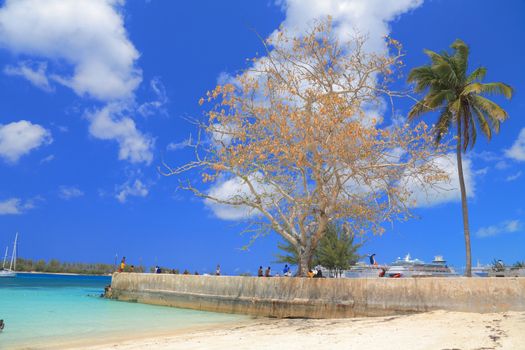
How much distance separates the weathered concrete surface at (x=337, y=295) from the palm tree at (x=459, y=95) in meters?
10.2

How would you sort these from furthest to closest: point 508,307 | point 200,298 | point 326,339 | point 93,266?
point 93,266 → point 200,298 → point 508,307 → point 326,339

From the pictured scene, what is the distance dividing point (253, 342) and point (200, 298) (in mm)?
11253

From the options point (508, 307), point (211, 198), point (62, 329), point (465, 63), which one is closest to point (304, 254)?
point (211, 198)

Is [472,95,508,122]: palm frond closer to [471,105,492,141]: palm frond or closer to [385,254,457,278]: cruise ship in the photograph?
[471,105,492,141]: palm frond

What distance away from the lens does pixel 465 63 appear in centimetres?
2341

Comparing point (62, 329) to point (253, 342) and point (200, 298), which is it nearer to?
point (200, 298)

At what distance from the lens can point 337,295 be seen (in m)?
15.2

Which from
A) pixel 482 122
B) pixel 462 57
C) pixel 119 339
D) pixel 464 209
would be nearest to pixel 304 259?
pixel 119 339

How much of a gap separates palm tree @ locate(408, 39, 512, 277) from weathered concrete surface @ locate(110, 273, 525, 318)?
10.2 meters

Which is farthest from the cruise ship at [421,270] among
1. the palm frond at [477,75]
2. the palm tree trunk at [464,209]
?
the palm frond at [477,75]

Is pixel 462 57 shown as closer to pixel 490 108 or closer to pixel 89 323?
pixel 490 108

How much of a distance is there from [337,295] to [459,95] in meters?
14.0

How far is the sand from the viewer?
8.38 meters

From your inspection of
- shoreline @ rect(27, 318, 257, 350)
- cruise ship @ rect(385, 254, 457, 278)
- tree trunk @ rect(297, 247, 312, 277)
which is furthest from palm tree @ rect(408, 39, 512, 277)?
shoreline @ rect(27, 318, 257, 350)
